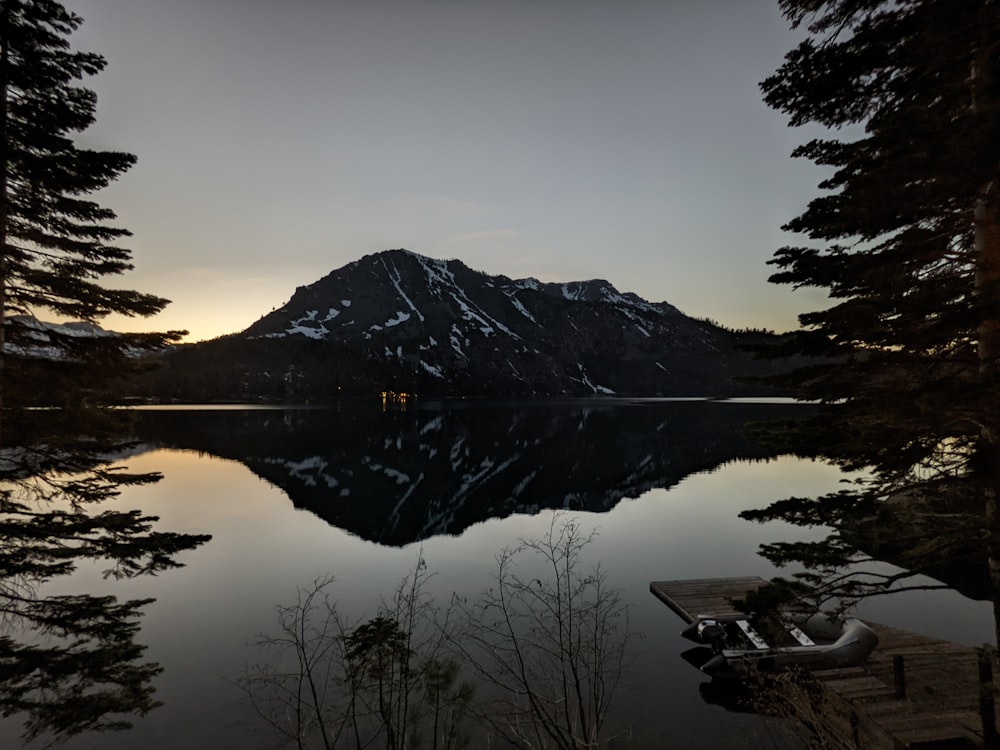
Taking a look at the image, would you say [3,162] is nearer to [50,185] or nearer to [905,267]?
[50,185]

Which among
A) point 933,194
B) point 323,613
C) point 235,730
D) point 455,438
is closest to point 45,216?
point 235,730

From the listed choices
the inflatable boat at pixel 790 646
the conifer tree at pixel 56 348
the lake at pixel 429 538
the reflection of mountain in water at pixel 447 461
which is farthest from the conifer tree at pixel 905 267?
the reflection of mountain in water at pixel 447 461

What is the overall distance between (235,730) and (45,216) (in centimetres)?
1641

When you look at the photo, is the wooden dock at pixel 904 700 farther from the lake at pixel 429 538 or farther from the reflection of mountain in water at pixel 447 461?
the reflection of mountain in water at pixel 447 461

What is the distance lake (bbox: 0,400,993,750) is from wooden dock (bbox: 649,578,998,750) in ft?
6.44

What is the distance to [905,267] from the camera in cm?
1147

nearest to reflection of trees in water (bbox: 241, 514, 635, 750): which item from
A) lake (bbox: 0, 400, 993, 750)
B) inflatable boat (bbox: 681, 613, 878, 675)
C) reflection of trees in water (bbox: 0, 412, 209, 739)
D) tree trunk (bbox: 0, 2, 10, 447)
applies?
lake (bbox: 0, 400, 993, 750)

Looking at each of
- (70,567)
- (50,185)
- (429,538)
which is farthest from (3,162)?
(429,538)

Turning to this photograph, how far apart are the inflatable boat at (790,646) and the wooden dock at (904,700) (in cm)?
49

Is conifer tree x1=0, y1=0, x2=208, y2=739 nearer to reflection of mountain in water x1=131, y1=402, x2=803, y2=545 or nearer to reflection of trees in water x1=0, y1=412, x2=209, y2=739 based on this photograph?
reflection of trees in water x1=0, y1=412, x2=209, y2=739

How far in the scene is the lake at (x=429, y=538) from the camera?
17391mm

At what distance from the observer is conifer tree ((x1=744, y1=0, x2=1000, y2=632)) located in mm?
9609

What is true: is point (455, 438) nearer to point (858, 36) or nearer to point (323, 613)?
point (323, 613)

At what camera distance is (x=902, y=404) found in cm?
1029
